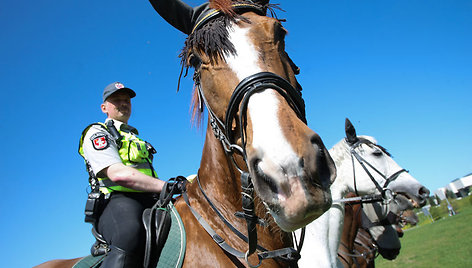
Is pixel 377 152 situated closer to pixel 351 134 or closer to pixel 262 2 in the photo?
pixel 351 134

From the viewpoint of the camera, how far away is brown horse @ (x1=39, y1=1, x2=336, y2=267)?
1380mm

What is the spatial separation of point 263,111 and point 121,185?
5.52 ft

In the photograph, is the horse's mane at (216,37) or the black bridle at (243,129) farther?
the horse's mane at (216,37)

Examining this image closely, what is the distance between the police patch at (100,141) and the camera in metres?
2.72

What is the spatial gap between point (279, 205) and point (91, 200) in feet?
6.40

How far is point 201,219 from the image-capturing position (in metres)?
2.33

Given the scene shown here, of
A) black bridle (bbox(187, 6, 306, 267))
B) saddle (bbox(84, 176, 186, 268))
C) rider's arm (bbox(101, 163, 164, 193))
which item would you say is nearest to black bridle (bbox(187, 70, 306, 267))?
black bridle (bbox(187, 6, 306, 267))

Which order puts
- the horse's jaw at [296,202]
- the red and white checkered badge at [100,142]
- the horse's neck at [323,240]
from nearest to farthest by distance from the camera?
the horse's jaw at [296,202] < the red and white checkered badge at [100,142] < the horse's neck at [323,240]

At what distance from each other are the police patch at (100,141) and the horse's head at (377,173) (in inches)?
184

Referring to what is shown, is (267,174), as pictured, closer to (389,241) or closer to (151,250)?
(151,250)

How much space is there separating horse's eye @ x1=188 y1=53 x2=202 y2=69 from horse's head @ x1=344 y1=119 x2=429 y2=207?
14.6 ft

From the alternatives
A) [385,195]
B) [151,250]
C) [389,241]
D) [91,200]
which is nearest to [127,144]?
[91,200]

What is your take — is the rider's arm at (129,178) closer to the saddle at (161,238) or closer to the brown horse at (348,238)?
the saddle at (161,238)

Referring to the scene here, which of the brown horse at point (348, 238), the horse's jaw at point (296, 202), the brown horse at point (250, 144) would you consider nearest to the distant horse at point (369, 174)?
the brown horse at point (348, 238)
